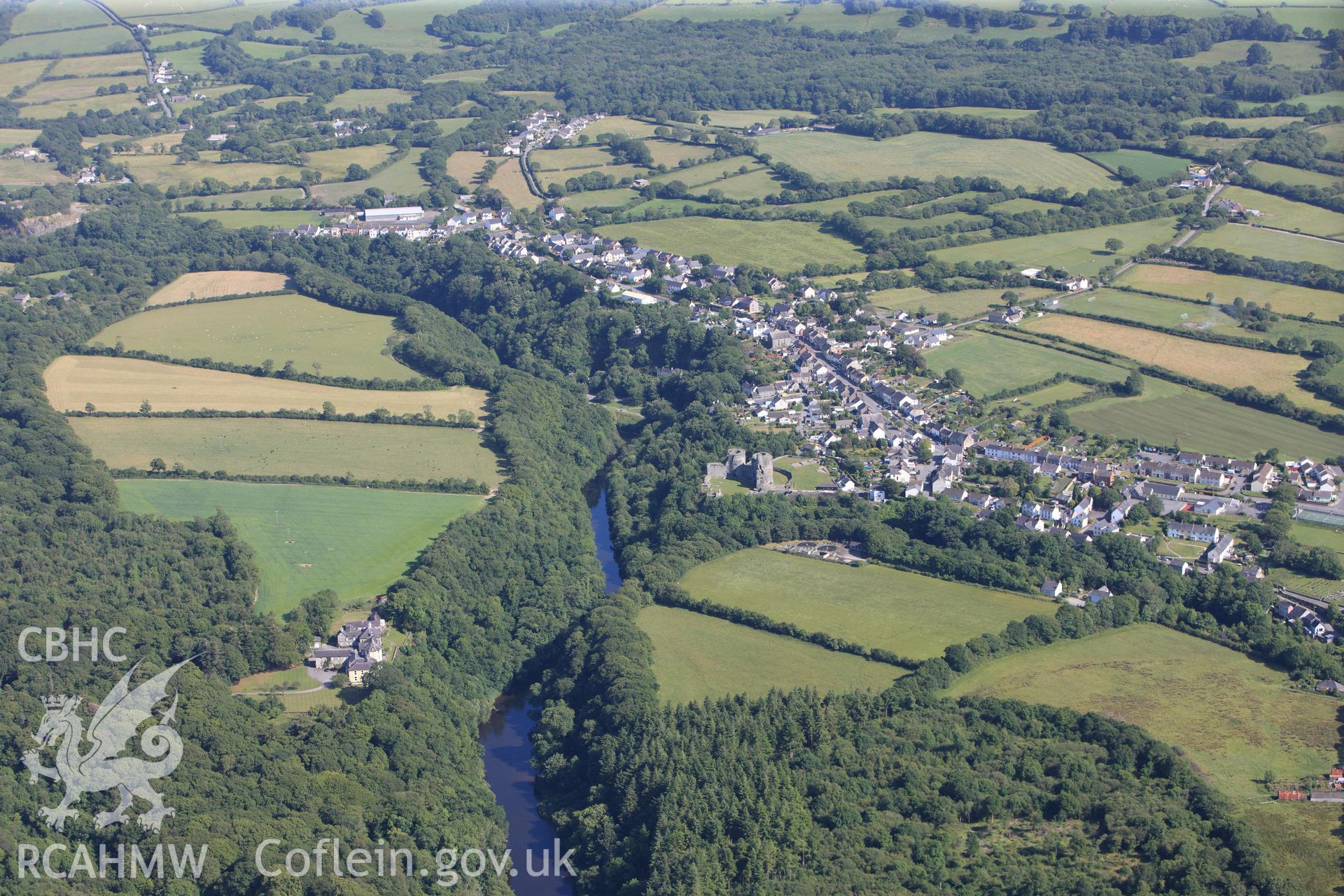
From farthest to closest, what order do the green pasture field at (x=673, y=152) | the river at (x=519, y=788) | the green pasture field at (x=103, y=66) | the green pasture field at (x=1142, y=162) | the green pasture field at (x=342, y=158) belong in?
the green pasture field at (x=103, y=66), the green pasture field at (x=342, y=158), the green pasture field at (x=673, y=152), the green pasture field at (x=1142, y=162), the river at (x=519, y=788)

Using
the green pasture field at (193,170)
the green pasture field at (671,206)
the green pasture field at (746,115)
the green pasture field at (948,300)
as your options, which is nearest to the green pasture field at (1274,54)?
the green pasture field at (746,115)

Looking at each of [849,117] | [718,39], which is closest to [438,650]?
[849,117]

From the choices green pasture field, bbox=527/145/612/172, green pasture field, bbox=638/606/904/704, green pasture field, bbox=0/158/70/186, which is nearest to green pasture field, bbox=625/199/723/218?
green pasture field, bbox=527/145/612/172

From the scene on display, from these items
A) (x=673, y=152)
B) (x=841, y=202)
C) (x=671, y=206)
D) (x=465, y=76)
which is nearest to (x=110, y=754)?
(x=671, y=206)

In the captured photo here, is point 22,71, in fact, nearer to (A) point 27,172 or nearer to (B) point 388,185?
(A) point 27,172

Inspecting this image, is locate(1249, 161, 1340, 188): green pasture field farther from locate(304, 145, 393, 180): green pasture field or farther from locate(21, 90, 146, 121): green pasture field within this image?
locate(21, 90, 146, 121): green pasture field

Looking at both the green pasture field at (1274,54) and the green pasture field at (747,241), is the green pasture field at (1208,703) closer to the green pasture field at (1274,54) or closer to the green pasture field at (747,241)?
the green pasture field at (747,241)
